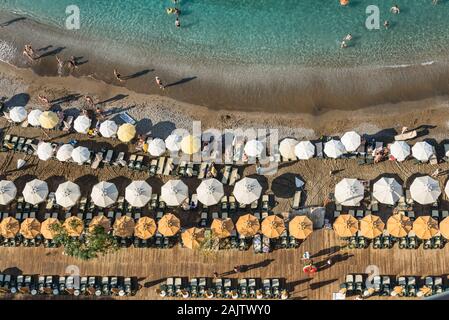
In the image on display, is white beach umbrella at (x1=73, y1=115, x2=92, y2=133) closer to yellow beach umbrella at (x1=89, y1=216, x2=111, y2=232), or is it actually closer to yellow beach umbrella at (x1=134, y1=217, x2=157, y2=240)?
yellow beach umbrella at (x1=89, y1=216, x2=111, y2=232)

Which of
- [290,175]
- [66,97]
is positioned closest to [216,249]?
[290,175]

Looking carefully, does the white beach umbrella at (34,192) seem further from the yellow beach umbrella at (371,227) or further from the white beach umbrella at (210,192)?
the yellow beach umbrella at (371,227)

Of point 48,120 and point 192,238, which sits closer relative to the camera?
point 192,238

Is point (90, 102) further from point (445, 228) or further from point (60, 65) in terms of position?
point (445, 228)

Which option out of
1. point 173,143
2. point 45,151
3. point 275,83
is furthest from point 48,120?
point 275,83

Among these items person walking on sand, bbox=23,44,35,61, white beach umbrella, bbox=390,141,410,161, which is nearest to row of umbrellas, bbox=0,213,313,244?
white beach umbrella, bbox=390,141,410,161
